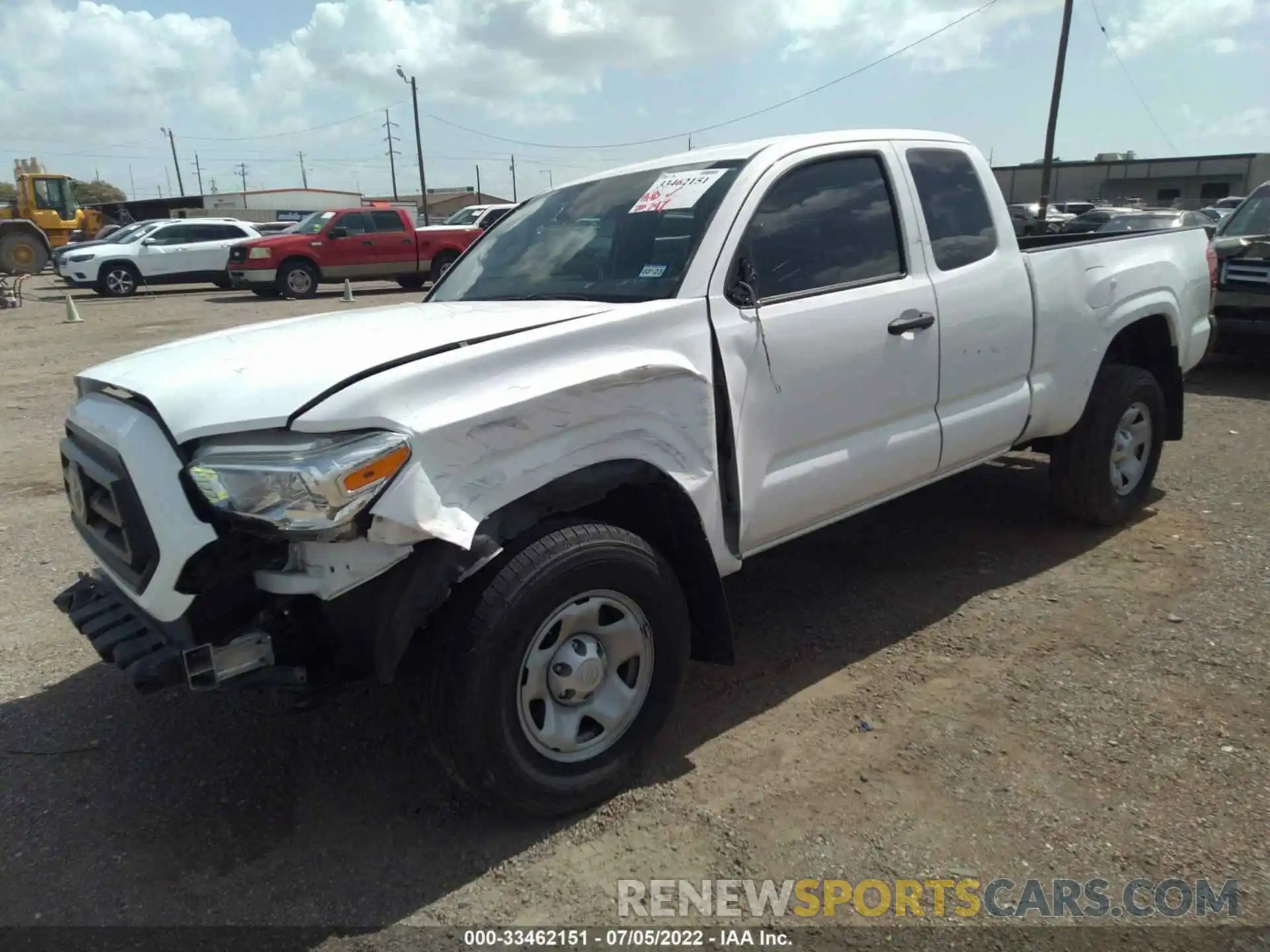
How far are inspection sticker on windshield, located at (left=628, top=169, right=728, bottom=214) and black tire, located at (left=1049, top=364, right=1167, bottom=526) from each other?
2.45m

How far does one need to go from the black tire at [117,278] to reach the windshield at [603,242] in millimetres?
20745

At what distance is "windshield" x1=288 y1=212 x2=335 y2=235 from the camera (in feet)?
66.3

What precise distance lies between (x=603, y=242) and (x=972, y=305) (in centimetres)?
158

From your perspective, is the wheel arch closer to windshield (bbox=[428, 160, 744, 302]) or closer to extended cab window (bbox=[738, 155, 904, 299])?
extended cab window (bbox=[738, 155, 904, 299])

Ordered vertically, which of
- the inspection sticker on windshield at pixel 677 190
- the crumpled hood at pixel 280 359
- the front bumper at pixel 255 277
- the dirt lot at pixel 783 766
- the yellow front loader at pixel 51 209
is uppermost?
the yellow front loader at pixel 51 209

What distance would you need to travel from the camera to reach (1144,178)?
55594mm

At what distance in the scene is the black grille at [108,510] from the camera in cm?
243

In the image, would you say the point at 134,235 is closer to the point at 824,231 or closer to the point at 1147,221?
the point at 1147,221

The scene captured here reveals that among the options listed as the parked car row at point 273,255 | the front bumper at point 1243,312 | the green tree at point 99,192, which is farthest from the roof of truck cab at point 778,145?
the green tree at point 99,192

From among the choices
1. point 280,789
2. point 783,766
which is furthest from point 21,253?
point 783,766

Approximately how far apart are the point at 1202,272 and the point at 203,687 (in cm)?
532

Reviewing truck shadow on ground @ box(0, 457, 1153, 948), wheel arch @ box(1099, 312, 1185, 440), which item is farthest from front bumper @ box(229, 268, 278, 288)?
wheel arch @ box(1099, 312, 1185, 440)

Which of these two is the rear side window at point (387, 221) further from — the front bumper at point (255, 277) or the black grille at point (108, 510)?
the black grille at point (108, 510)

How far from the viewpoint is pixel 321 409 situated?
2.32m
